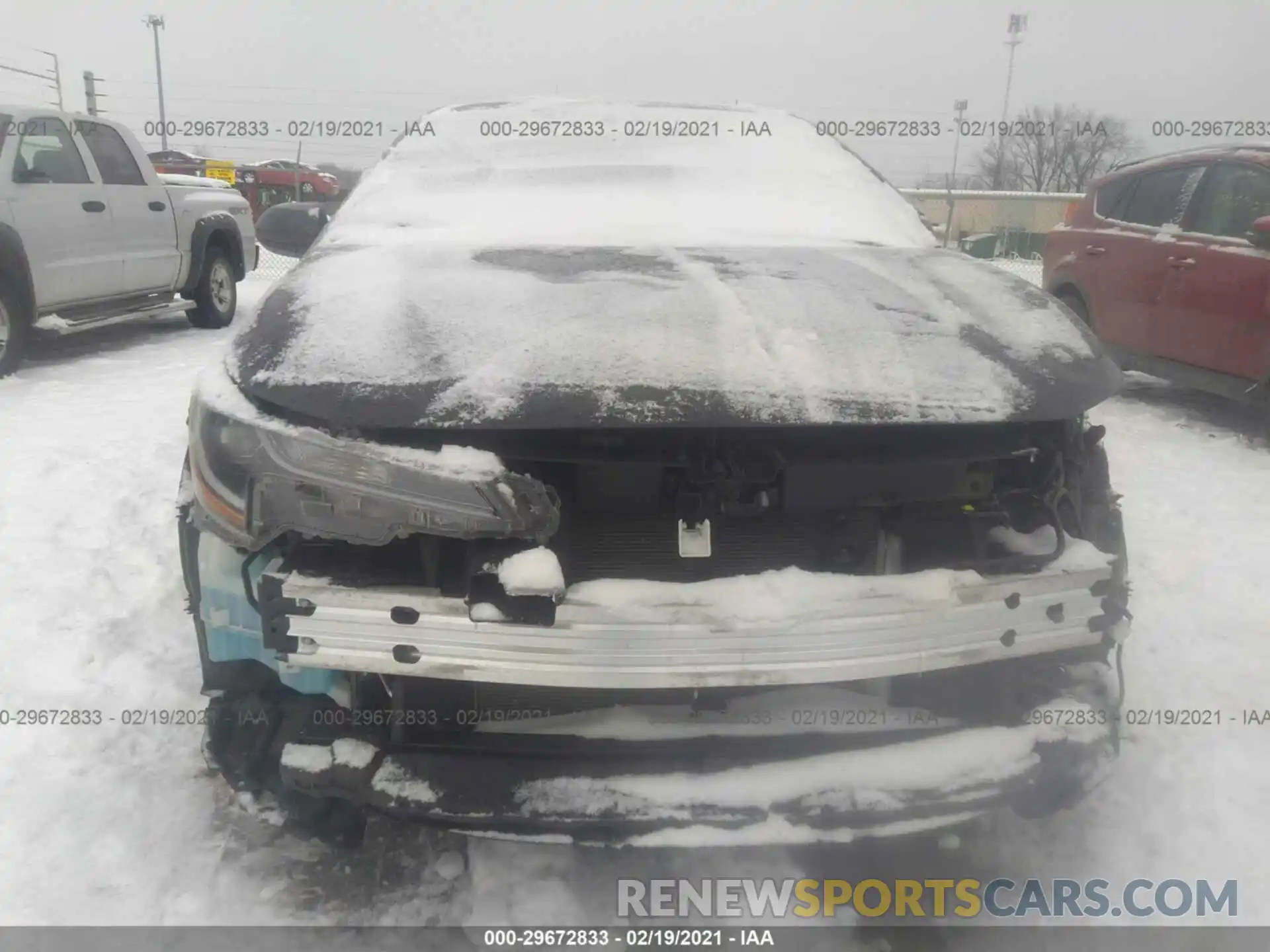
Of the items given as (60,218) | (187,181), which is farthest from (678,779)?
(187,181)

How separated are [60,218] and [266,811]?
5830 mm

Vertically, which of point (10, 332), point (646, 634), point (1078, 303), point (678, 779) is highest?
point (646, 634)

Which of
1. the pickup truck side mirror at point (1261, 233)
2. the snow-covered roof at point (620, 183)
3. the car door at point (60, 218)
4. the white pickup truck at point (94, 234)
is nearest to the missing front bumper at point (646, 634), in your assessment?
the snow-covered roof at point (620, 183)

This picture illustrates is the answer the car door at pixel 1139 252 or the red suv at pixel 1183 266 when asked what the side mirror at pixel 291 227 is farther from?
the car door at pixel 1139 252

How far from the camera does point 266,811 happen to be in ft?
6.26

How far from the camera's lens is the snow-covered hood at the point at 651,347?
1.59 metres

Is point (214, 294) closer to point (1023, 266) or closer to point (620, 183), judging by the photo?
point (620, 183)

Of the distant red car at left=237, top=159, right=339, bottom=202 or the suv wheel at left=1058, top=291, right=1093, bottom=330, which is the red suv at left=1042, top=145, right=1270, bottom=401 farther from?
the distant red car at left=237, top=159, right=339, bottom=202

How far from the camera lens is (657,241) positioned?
2.50 metres

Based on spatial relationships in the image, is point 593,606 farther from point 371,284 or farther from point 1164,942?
point 1164,942

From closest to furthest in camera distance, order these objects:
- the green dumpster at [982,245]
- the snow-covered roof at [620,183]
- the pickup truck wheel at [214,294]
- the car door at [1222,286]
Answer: the snow-covered roof at [620,183] < the car door at [1222,286] < the pickup truck wheel at [214,294] < the green dumpster at [982,245]

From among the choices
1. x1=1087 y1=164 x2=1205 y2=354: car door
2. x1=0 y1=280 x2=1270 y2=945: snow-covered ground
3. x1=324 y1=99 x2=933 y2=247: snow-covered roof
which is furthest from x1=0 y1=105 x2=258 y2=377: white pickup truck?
x1=1087 y1=164 x2=1205 y2=354: car door

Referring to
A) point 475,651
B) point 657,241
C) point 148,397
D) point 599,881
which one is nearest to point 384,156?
point 657,241

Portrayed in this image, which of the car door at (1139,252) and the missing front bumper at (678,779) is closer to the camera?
the missing front bumper at (678,779)
